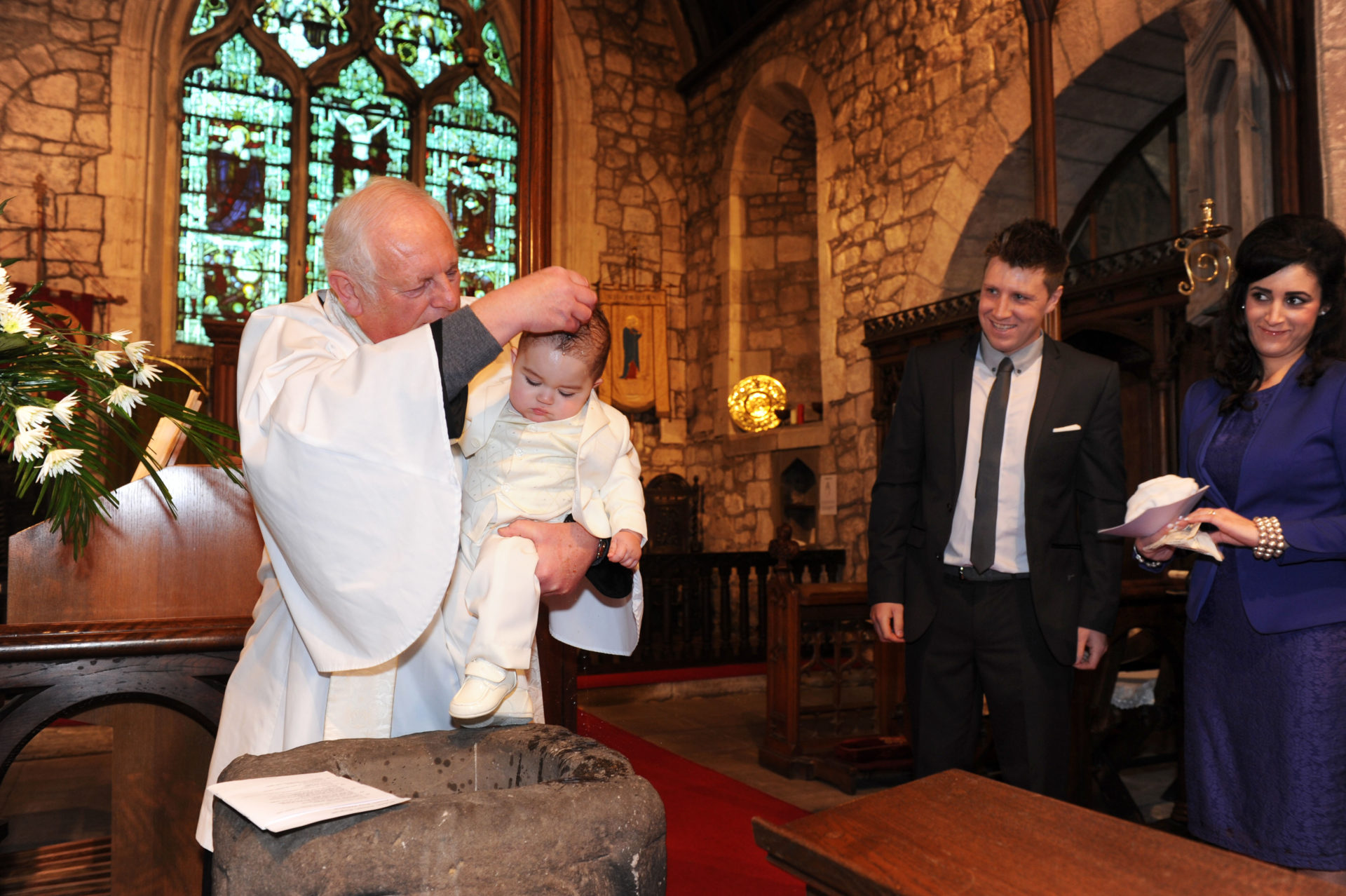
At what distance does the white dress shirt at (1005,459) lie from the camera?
7.04 ft

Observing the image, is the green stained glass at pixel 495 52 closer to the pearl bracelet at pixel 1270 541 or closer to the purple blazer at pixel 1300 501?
the purple blazer at pixel 1300 501

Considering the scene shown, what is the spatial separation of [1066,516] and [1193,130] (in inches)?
137

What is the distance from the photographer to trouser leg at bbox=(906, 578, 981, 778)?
2131mm

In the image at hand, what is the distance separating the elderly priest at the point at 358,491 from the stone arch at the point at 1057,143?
17.5 feet

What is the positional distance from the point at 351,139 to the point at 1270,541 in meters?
9.31

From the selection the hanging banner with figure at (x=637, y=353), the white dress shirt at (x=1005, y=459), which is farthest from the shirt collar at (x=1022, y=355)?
the hanging banner with figure at (x=637, y=353)

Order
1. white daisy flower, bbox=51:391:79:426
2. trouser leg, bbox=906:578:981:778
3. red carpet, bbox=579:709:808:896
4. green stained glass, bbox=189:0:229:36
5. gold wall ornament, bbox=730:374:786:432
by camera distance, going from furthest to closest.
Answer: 1. green stained glass, bbox=189:0:229:36
2. gold wall ornament, bbox=730:374:786:432
3. red carpet, bbox=579:709:808:896
4. trouser leg, bbox=906:578:981:778
5. white daisy flower, bbox=51:391:79:426

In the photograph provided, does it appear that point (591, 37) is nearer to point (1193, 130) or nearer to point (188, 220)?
point (188, 220)

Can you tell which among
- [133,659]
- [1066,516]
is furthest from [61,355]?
[1066,516]

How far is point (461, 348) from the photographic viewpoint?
4.07ft

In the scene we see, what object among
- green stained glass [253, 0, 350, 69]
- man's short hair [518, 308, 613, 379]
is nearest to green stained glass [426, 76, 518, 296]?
green stained glass [253, 0, 350, 69]

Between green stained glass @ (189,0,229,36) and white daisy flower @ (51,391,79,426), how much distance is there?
8551 mm

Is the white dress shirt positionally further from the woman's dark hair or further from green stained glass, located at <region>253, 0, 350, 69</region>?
green stained glass, located at <region>253, 0, 350, 69</region>

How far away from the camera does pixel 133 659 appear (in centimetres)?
177
